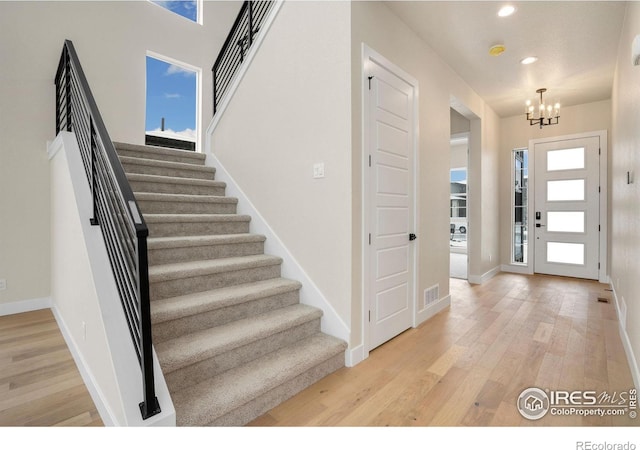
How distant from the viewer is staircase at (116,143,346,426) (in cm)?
175

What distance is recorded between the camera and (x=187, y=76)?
5535 mm

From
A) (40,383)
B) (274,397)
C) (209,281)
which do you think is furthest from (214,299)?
(40,383)

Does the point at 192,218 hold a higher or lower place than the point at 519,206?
lower

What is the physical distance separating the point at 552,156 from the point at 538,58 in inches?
103

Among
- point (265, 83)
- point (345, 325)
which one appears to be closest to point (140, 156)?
point (265, 83)

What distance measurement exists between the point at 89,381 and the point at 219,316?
862mm

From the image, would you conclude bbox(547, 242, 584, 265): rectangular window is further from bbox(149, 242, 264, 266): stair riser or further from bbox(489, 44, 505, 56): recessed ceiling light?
bbox(149, 242, 264, 266): stair riser

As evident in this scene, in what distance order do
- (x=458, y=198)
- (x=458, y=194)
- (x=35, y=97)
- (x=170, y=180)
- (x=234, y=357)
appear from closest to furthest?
(x=234, y=357)
(x=170, y=180)
(x=35, y=97)
(x=458, y=194)
(x=458, y=198)

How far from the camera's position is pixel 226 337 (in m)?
2.01

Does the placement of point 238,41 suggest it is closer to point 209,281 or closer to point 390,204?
point 390,204

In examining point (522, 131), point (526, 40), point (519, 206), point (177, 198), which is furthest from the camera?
point (519, 206)

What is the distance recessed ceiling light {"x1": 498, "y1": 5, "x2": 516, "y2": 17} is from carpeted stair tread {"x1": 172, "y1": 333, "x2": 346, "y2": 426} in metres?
3.24

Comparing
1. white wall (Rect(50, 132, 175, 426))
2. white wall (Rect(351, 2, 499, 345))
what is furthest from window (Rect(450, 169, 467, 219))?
white wall (Rect(50, 132, 175, 426))
